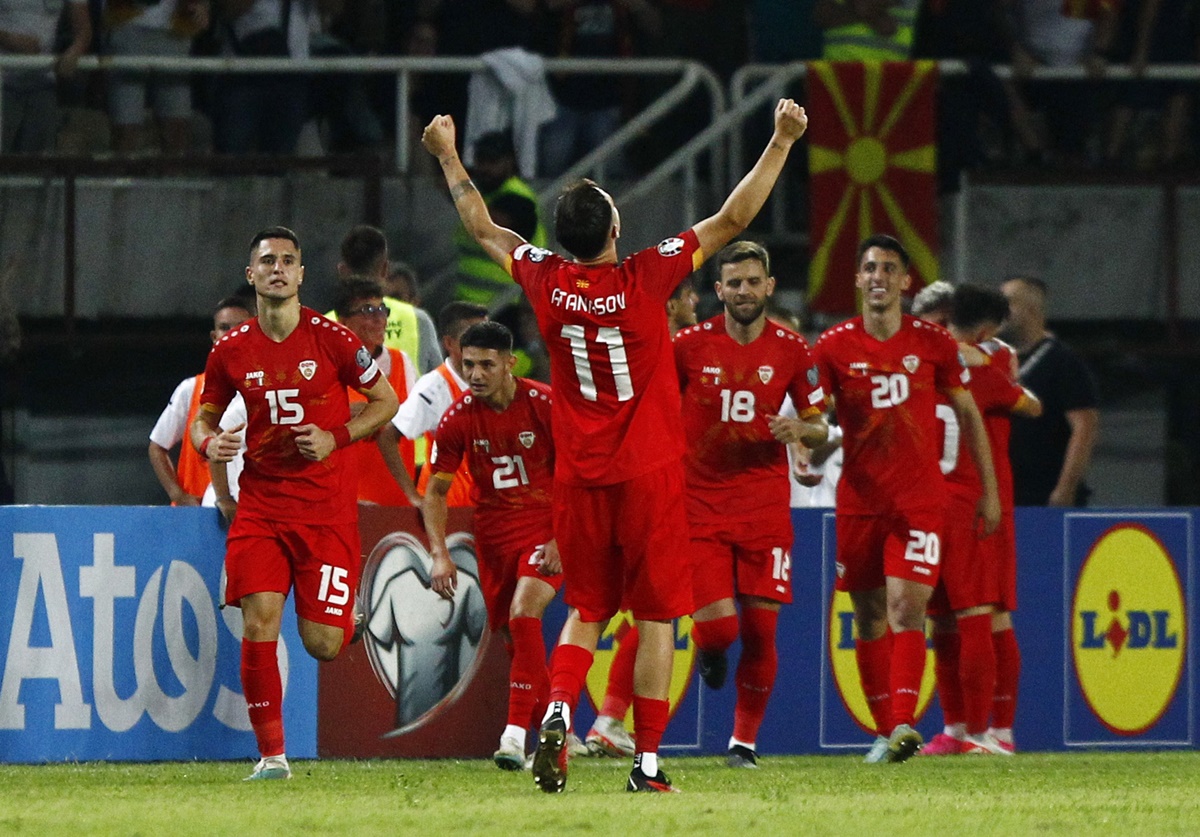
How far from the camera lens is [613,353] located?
7906mm

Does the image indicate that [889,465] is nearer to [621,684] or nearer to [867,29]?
[621,684]

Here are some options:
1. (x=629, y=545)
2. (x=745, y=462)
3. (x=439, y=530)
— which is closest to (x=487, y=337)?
(x=439, y=530)

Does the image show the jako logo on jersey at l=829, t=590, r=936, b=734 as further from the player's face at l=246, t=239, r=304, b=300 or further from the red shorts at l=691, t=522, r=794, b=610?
the player's face at l=246, t=239, r=304, b=300

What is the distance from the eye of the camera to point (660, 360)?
26.2 feet

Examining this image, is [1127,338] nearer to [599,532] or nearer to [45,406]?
[45,406]

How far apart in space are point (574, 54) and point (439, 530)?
5524mm

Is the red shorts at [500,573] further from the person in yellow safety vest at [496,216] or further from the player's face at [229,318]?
the person in yellow safety vest at [496,216]

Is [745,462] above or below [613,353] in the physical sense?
below

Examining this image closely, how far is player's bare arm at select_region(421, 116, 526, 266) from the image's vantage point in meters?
8.12

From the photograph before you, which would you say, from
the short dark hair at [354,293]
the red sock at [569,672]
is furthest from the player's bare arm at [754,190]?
the short dark hair at [354,293]

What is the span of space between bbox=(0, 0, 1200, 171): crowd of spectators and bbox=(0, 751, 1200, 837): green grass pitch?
16.7 ft

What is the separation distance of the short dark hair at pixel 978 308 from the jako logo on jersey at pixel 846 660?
4.72ft

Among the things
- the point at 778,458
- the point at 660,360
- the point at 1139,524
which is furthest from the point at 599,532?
the point at 1139,524

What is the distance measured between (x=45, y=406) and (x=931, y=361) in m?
5.95
